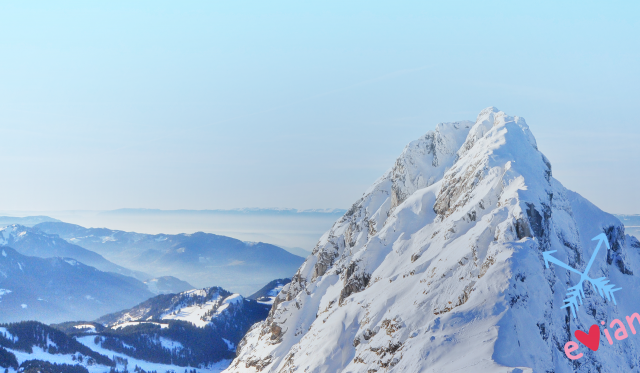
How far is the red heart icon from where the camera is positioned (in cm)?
9425

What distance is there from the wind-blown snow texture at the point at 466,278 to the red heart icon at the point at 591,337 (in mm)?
1583

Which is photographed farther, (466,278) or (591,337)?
(591,337)

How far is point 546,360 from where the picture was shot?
3029 inches

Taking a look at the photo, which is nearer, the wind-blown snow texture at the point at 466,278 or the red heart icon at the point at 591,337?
the wind-blown snow texture at the point at 466,278

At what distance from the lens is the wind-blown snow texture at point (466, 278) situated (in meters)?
82.1

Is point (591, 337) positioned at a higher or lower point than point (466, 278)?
lower

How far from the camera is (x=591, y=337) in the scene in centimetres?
9912

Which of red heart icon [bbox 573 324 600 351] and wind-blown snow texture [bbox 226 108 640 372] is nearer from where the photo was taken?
wind-blown snow texture [bbox 226 108 640 372]

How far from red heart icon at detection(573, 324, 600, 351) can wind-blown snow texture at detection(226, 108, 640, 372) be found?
1583 millimetres

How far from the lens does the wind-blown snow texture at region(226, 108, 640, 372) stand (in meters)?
82.1

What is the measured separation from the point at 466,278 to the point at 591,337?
91.8 ft

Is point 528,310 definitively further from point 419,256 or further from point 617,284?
point 617,284

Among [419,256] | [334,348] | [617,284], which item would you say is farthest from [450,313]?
[617,284]

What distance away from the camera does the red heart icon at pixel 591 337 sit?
9425cm
